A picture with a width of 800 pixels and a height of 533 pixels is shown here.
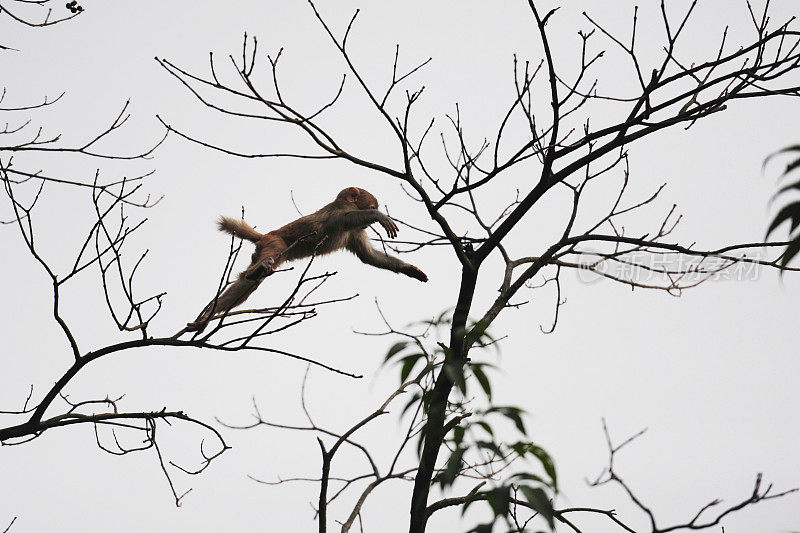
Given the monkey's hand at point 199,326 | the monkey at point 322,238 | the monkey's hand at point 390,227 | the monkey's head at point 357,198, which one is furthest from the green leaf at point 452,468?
the monkey's head at point 357,198

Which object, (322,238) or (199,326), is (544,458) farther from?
(322,238)

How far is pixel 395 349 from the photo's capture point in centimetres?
249

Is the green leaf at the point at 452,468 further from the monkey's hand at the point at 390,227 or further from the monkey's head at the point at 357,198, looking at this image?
the monkey's head at the point at 357,198

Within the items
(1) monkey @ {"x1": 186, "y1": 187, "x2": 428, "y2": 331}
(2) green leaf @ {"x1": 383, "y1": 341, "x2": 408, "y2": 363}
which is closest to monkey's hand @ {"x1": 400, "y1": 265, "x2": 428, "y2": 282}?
(1) monkey @ {"x1": 186, "y1": 187, "x2": 428, "y2": 331}

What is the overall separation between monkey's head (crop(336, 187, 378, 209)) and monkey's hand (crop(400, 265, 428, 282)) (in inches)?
38.3

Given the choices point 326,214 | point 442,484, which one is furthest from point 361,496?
point 326,214

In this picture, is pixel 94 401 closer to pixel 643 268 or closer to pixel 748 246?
pixel 643 268

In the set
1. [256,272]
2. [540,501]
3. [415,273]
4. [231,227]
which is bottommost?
[540,501]

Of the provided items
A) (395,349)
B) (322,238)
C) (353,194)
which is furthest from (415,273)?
(395,349)

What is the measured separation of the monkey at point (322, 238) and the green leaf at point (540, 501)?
16.6ft

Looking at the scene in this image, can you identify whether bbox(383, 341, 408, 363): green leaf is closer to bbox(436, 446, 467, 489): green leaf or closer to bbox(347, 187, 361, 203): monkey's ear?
bbox(436, 446, 467, 489): green leaf

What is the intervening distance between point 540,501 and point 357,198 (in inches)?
261

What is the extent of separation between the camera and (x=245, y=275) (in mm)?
6922

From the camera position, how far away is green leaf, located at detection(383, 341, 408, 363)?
2.48 m
